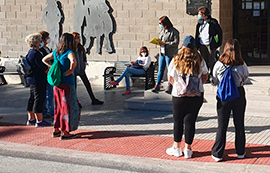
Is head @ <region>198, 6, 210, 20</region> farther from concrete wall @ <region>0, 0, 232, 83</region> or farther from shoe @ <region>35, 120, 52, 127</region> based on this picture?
shoe @ <region>35, 120, 52, 127</region>

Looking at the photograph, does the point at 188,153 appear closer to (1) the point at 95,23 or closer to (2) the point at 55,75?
(2) the point at 55,75

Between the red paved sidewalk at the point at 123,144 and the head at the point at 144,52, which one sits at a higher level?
the head at the point at 144,52

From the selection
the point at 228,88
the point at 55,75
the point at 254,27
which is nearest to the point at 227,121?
the point at 228,88

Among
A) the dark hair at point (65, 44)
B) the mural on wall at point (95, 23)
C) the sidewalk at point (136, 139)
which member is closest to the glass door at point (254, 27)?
the mural on wall at point (95, 23)

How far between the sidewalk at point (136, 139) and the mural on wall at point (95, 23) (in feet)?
12.8

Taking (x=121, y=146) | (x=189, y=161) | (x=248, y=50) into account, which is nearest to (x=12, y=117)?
(x=121, y=146)

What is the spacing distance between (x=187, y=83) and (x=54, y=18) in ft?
31.6

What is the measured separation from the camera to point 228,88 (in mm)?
7117

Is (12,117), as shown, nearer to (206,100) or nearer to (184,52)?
(206,100)

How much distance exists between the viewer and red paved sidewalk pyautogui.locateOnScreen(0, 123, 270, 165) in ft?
24.6

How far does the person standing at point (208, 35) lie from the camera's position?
11094 mm

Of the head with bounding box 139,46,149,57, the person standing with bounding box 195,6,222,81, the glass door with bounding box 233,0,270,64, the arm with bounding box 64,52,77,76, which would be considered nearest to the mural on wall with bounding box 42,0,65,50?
the head with bounding box 139,46,149,57

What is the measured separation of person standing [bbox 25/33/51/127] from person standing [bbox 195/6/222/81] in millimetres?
3552

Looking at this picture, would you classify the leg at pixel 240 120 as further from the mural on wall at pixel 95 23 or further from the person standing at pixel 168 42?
the mural on wall at pixel 95 23
